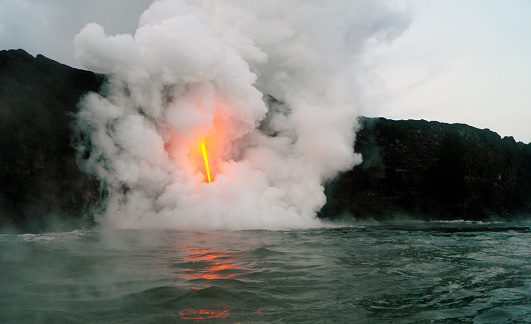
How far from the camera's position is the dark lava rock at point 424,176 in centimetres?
2427

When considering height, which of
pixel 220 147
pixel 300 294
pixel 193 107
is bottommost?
pixel 300 294

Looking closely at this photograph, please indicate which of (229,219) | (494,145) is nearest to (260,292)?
(229,219)

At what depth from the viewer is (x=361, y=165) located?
24422 mm

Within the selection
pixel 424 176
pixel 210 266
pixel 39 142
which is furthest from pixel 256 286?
pixel 424 176

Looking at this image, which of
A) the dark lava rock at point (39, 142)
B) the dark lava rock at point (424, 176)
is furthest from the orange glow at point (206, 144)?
the dark lava rock at point (424, 176)

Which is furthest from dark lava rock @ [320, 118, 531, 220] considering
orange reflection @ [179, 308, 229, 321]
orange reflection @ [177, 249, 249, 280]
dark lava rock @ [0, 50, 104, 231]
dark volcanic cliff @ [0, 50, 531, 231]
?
orange reflection @ [179, 308, 229, 321]

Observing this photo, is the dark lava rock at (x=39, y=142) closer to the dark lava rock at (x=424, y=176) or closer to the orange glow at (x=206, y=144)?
the orange glow at (x=206, y=144)

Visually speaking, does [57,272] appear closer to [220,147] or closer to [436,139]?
[220,147]

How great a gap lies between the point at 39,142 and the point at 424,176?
2450 centimetres

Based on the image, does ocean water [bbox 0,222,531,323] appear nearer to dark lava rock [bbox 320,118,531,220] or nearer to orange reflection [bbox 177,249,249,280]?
orange reflection [bbox 177,249,249,280]

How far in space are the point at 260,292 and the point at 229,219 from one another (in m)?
9.83

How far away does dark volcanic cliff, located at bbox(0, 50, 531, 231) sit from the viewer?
1419 centimetres

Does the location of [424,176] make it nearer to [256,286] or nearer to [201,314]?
[256,286]

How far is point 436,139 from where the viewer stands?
26281 millimetres
